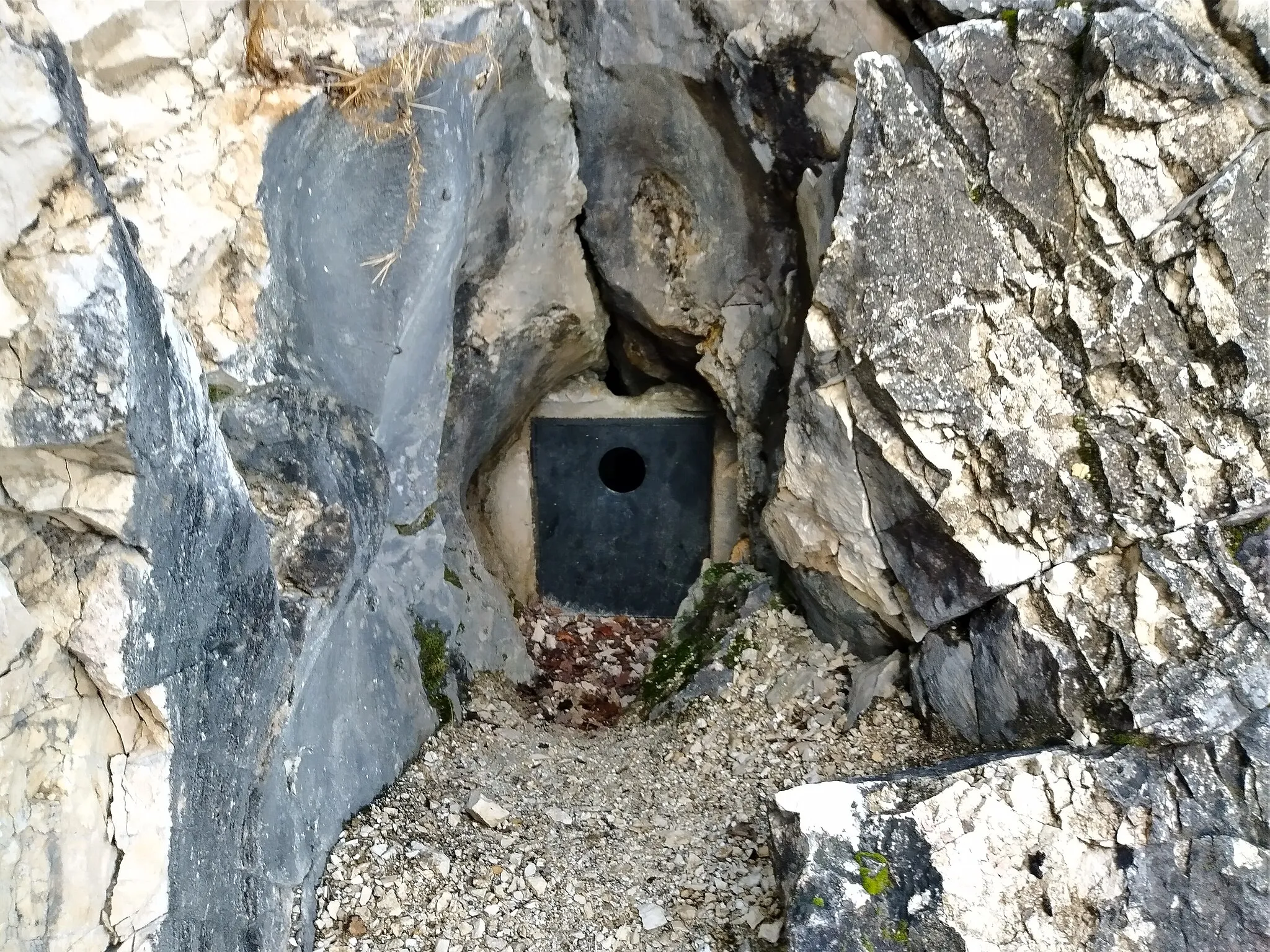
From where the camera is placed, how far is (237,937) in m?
1.77

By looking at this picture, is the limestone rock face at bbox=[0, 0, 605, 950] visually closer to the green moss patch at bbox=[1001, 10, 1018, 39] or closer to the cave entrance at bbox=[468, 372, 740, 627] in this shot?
the cave entrance at bbox=[468, 372, 740, 627]

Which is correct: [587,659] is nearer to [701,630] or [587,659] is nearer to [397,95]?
[701,630]

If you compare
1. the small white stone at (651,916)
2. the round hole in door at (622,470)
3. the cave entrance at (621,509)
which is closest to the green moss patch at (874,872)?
the small white stone at (651,916)

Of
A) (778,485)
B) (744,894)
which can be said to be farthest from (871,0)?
(744,894)

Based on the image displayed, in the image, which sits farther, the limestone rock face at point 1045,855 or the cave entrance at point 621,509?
the cave entrance at point 621,509

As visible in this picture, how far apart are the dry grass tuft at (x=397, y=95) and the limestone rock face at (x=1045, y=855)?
1873mm

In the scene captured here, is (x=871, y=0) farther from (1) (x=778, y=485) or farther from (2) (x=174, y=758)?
(2) (x=174, y=758)

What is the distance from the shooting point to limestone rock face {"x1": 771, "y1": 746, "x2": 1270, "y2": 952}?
1785 mm

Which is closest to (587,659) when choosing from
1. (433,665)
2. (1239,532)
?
(433,665)

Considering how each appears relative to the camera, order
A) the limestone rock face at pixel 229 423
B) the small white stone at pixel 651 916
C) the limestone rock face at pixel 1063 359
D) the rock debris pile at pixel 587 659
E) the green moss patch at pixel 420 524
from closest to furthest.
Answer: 1. the limestone rock face at pixel 229 423
2. the limestone rock face at pixel 1063 359
3. the small white stone at pixel 651 916
4. the green moss patch at pixel 420 524
5. the rock debris pile at pixel 587 659

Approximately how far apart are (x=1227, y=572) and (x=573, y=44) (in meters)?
2.60

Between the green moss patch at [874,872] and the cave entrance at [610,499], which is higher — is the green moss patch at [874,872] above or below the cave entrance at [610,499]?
below

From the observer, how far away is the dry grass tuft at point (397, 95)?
2.13 metres

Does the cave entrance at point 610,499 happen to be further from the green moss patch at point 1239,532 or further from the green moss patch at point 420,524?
the green moss patch at point 1239,532
